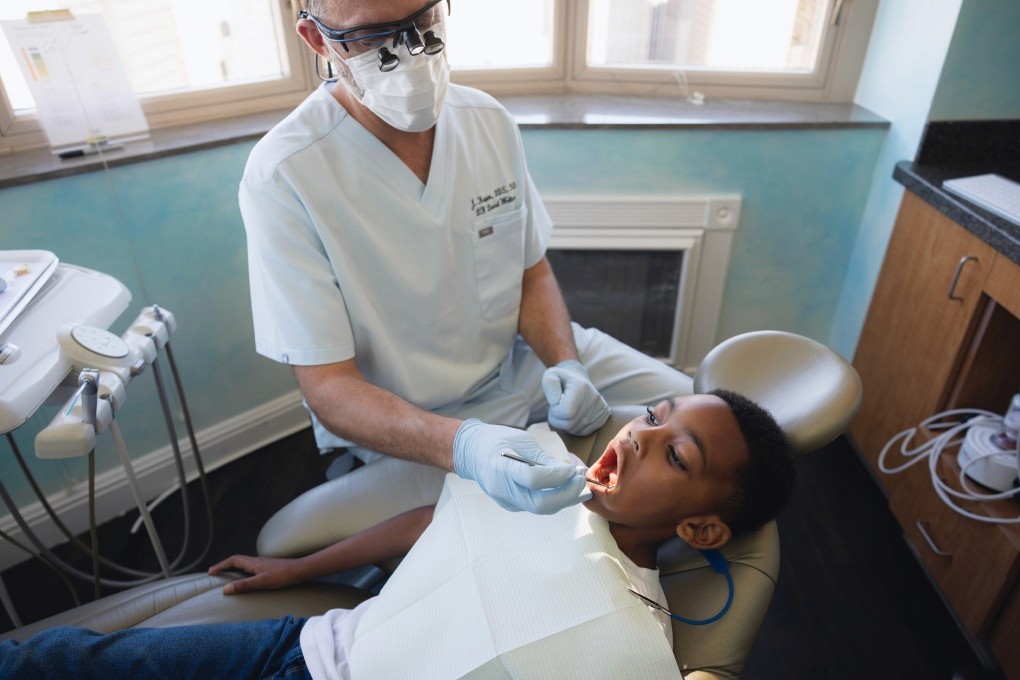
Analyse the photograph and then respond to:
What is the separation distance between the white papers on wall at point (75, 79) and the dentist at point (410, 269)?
75 centimetres

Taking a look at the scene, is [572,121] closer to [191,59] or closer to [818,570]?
[191,59]

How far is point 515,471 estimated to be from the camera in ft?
3.13

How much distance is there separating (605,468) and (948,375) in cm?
107

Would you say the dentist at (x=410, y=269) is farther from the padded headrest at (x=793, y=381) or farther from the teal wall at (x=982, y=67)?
the teal wall at (x=982, y=67)

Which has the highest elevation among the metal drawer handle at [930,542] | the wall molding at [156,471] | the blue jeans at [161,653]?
the blue jeans at [161,653]

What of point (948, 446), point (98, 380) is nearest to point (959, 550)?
point (948, 446)

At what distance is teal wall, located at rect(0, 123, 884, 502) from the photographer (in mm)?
1750

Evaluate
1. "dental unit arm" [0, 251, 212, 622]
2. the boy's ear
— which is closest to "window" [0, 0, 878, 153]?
"dental unit arm" [0, 251, 212, 622]

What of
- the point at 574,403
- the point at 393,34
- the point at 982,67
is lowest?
the point at 574,403

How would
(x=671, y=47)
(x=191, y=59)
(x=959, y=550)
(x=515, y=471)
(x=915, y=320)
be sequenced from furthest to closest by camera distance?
(x=671, y=47) → (x=191, y=59) → (x=915, y=320) → (x=959, y=550) → (x=515, y=471)

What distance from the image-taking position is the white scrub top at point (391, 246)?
4.01ft

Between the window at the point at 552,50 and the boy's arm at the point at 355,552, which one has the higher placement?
the window at the point at 552,50

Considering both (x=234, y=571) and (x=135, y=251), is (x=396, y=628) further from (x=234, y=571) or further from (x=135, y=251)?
(x=135, y=251)

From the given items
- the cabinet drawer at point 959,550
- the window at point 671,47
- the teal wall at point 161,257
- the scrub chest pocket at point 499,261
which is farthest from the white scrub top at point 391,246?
the cabinet drawer at point 959,550
